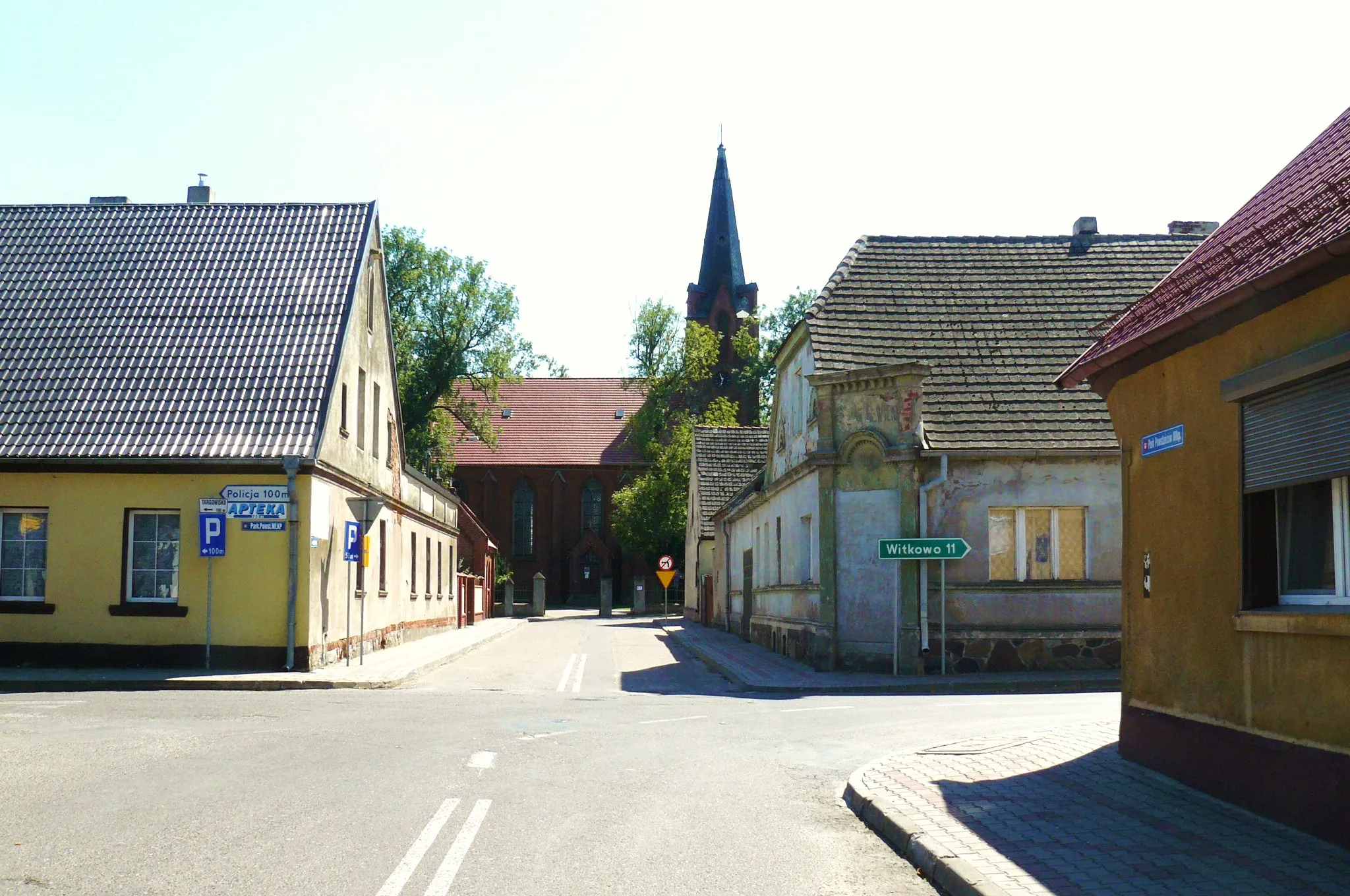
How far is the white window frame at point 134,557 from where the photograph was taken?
68.9 feet

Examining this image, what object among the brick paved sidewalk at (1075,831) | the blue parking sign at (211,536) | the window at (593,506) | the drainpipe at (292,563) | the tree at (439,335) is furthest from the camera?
the window at (593,506)

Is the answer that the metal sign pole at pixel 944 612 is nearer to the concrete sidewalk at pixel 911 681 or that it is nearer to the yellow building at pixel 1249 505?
the concrete sidewalk at pixel 911 681

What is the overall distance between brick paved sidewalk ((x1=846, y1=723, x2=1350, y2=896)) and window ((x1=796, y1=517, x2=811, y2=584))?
13239 millimetres

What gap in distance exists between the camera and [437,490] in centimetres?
3953

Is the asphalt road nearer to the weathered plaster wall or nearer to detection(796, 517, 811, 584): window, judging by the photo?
the weathered plaster wall

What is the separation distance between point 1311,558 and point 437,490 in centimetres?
3340

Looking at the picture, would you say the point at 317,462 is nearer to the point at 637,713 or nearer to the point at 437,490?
the point at 637,713

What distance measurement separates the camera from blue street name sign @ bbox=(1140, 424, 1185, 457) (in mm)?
9648

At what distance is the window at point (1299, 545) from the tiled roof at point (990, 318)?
12.4 metres

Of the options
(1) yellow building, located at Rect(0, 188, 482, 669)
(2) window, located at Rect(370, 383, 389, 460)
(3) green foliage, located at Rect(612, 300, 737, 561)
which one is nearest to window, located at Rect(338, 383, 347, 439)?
(1) yellow building, located at Rect(0, 188, 482, 669)

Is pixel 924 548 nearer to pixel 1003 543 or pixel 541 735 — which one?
pixel 1003 543

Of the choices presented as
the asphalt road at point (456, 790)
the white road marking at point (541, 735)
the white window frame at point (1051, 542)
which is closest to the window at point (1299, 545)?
the asphalt road at point (456, 790)

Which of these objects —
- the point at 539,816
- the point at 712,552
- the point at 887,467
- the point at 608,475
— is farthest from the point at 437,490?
the point at 608,475

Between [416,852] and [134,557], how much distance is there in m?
15.9
